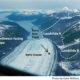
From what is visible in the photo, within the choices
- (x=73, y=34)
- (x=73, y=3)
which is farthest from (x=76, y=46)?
(x=73, y=3)

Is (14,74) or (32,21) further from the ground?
(32,21)

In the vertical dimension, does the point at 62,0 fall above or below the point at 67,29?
above

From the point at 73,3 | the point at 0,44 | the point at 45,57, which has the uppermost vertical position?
the point at 73,3

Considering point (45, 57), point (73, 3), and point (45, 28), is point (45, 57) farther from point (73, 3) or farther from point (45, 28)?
point (73, 3)

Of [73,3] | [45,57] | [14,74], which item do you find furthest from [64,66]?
[73,3]

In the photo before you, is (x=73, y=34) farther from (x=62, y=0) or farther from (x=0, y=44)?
(x=0, y=44)

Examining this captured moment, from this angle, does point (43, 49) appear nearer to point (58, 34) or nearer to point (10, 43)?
point (58, 34)

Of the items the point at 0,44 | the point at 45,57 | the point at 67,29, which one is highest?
the point at 67,29
